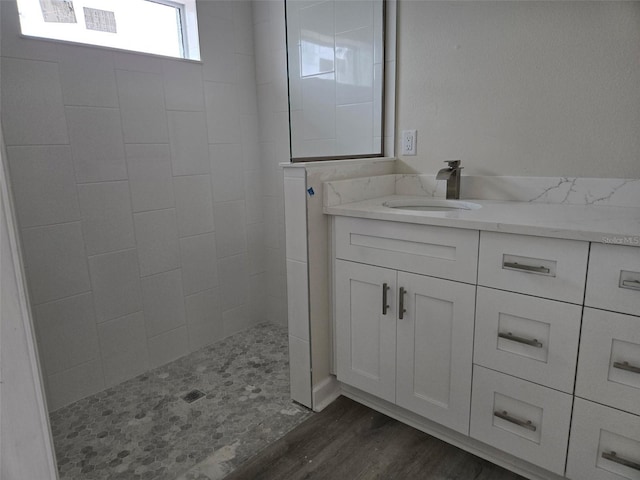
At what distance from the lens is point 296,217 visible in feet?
5.72

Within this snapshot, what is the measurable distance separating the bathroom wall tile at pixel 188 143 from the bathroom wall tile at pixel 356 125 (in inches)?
30.0

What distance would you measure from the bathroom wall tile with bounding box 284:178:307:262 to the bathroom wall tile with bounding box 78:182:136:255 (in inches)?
33.4

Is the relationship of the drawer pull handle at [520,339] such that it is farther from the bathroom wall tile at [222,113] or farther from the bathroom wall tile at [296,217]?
the bathroom wall tile at [222,113]

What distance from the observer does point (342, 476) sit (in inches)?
58.5

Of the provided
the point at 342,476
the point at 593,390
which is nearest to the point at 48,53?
the point at 342,476

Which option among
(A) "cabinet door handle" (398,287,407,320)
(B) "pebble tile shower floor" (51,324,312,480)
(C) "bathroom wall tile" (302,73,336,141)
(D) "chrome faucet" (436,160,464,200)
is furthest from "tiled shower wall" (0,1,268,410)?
(A) "cabinet door handle" (398,287,407,320)

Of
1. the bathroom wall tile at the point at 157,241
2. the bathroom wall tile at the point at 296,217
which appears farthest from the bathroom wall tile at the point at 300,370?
the bathroom wall tile at the point at 157,241

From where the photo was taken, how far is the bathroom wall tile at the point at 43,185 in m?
1.71

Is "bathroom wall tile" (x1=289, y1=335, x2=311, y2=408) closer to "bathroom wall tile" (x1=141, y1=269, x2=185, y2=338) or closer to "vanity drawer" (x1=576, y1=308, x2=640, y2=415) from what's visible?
"bathroom wall tile" (x1=141, y1=269, x2=185, y2=338)

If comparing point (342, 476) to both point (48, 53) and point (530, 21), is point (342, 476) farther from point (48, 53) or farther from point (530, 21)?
point (48, 53)

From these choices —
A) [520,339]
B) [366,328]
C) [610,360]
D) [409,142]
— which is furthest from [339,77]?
[610,360]

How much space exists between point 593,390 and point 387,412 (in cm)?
83

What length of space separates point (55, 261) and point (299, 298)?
1.07 metres

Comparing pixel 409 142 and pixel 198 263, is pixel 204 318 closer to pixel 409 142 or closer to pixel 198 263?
pixel 198 263
